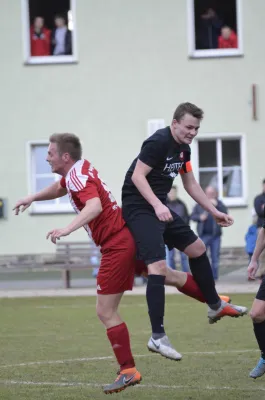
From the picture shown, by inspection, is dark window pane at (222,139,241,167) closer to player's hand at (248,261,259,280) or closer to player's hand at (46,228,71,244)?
player's hand at (248,261,259,280)

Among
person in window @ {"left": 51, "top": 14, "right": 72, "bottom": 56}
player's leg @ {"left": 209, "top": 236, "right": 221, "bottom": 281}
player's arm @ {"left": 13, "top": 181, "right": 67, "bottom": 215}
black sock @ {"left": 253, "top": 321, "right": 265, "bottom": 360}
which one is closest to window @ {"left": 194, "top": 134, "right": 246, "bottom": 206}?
person in window @ {"left": 51, "top": 14, "right": 72, "bottom": 56}

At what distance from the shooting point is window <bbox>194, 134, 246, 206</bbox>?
2806 cm

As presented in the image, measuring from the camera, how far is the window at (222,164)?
28062mm

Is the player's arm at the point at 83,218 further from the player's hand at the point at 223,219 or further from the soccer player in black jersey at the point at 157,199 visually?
the player's hand at the point at 223,219

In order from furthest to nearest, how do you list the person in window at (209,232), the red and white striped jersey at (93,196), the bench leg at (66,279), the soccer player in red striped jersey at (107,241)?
the person in window at (209,232) → the bench leg at (66,279) → the soccer player in red striped jersey at (107,241) → the red and white striped jersey at (93,196)

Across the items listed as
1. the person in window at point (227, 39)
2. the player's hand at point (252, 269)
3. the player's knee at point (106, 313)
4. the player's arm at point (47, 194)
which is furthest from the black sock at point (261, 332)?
the person in window at point (227, 39)

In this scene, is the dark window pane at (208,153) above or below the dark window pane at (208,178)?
above

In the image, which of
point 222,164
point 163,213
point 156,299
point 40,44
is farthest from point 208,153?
point 163,213

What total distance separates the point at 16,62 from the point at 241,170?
6.31 meters

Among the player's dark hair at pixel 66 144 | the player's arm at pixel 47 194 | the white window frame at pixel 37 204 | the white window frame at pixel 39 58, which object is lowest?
the white window frame at pixel 37 204

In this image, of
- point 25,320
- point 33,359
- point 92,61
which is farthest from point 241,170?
point 33,359

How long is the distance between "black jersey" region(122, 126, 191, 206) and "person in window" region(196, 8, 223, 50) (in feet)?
62.0

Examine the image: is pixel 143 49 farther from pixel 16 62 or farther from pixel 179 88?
pixel 16 62

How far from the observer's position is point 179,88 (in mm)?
27984
